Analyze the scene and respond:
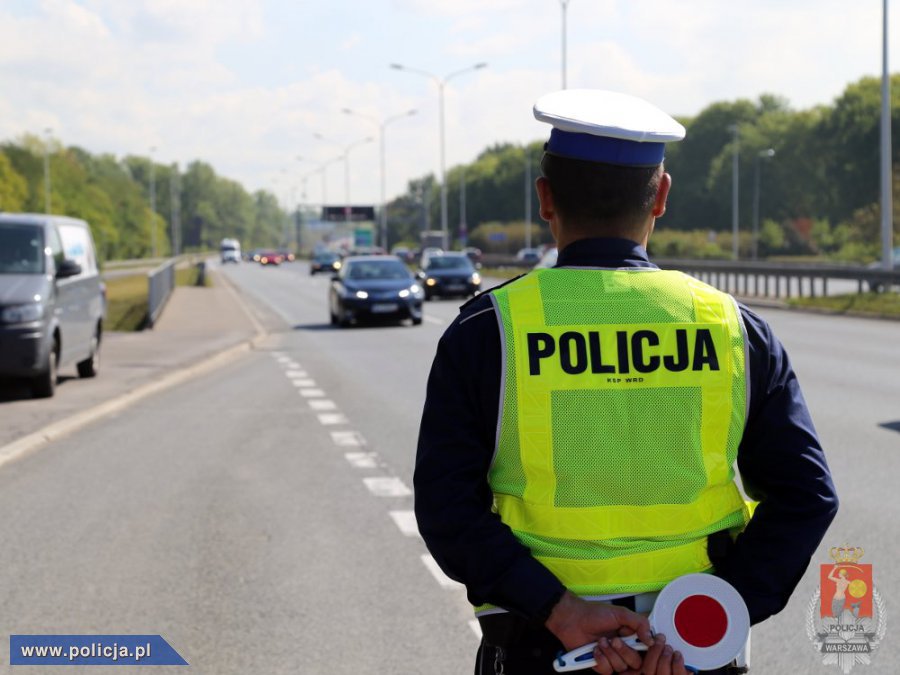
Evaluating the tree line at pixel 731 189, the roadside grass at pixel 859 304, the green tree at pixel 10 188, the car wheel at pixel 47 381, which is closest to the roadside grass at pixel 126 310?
the roadside grass at pixel 859 304

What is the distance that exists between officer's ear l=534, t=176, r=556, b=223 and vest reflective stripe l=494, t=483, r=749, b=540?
0.57 metres

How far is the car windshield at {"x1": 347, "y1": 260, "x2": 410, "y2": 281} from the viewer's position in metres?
33.0

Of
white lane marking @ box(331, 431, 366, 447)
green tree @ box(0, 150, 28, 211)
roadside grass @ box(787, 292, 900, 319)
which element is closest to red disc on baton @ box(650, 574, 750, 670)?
white lane marking @ box(331, 431, 366, 447)

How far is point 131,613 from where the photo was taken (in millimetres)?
6168

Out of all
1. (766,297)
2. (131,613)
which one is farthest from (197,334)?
(131,613)

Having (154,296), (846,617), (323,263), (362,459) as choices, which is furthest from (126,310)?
(323,263)

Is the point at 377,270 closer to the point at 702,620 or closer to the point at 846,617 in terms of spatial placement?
the point at 846,617

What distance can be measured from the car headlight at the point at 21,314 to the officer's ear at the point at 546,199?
12602mm

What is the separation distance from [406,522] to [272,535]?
31.3 inches

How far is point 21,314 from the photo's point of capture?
1480 centimetres

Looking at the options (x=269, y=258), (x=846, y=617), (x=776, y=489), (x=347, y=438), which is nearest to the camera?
(x=776, y=489)

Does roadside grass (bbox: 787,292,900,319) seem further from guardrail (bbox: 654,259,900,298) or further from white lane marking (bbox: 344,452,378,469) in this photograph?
white lane marking (bbox: 344,452,378,469)

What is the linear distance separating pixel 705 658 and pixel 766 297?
127 feet

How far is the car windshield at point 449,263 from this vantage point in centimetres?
4540
